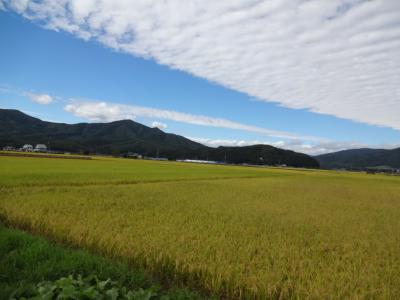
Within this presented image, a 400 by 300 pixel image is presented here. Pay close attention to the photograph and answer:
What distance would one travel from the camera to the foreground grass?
16.6ft

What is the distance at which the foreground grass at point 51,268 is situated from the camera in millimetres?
5049

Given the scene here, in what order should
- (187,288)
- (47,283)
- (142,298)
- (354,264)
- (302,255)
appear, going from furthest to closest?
1. (302,255)
2. (354,264)
3. (187,288)
4. (47,283)
5. (142,298)

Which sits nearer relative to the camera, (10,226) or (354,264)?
(354,264)

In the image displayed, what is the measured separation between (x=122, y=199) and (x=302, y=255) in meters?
9.70

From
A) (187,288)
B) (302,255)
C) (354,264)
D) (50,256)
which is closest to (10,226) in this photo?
(50,256)

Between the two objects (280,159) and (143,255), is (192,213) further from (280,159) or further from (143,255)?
(280,159)

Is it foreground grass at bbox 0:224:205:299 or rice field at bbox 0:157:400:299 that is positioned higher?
rice field at bbox 0:157:400:299

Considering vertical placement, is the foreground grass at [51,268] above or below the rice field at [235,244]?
below

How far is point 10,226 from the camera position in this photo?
8.84m

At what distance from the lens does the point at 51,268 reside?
554 centimetres

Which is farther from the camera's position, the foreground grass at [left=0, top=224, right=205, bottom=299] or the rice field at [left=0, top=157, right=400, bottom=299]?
the rice field at [left=0, top=157, right=400, bottom=299]

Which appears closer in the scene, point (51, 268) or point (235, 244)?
point (51, 268)

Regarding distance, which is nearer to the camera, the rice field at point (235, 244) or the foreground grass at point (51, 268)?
the foreground grass at point (51, 268)

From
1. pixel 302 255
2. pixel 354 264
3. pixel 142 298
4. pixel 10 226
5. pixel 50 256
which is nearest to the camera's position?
pixel 142 298
